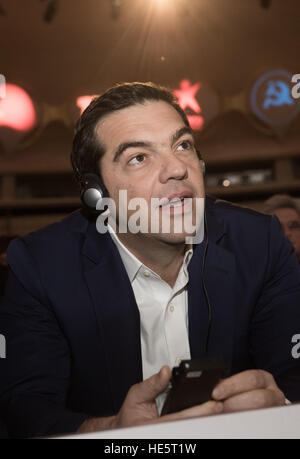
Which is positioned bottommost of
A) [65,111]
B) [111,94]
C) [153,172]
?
[153,172]

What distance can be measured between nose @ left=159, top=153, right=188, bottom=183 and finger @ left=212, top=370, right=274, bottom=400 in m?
0.46

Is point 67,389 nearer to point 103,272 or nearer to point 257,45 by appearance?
point 103,272

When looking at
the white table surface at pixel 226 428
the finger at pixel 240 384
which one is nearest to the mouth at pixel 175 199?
the finger at pixel 240 384

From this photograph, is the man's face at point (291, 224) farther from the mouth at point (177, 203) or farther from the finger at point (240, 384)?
the finger at point (240, 384)

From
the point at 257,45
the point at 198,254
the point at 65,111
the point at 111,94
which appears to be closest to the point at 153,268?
the point at 198,254

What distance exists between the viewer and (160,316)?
3.33 ft

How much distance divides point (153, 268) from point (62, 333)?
308 millimetres

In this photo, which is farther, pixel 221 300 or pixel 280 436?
pixel 221 300

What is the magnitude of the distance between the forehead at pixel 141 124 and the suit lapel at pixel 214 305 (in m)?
0.34

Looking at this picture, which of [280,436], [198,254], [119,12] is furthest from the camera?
[119,12]

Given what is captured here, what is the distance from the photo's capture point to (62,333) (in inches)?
37.3

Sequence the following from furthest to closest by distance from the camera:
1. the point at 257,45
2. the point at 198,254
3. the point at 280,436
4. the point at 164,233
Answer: the point at 257,45
the point at 198,254
the point at 164,233
the point at 280,436

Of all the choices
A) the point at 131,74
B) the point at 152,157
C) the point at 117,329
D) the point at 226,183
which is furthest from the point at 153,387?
the point at 226,183

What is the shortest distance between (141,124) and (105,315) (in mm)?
483
